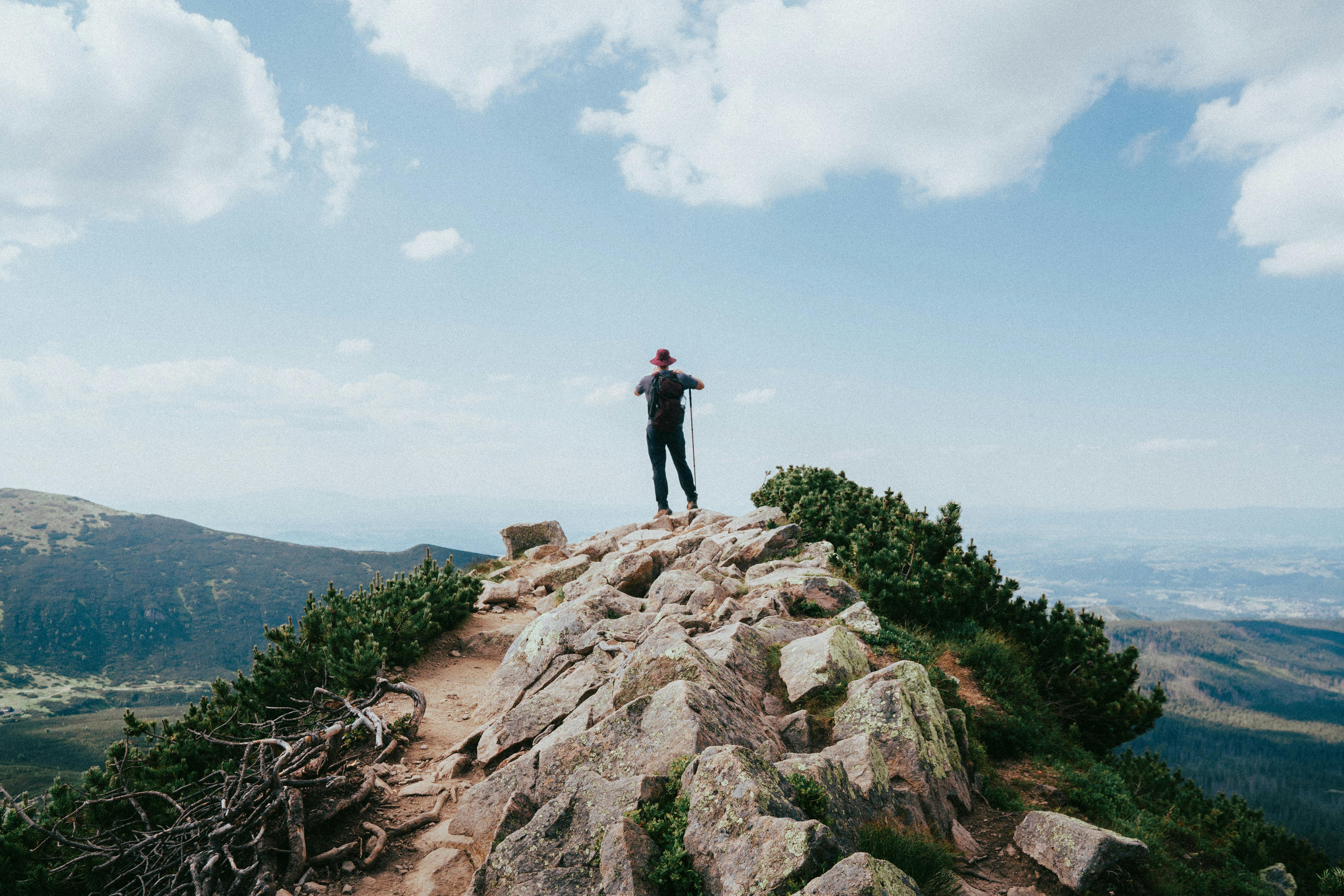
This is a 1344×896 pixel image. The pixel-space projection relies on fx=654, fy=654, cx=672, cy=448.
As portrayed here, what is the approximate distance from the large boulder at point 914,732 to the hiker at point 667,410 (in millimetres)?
12059

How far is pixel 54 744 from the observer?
434ft

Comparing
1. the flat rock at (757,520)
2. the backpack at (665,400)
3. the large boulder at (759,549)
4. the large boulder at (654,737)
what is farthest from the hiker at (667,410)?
the large boulder at (654,737)

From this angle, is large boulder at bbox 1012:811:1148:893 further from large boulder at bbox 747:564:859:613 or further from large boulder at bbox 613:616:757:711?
large boulder at bbox 747:564:859:613

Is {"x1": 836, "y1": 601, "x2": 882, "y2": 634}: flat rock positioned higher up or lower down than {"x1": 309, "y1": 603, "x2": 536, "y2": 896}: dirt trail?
higher up

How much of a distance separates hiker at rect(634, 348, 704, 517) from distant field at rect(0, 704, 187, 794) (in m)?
109

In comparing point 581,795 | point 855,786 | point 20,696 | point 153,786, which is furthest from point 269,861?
point 20,696

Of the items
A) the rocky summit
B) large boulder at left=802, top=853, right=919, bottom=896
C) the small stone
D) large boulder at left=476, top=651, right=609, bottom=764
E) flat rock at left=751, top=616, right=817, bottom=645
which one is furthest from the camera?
flat rock at left=751, top=616, right=817, bottom=645

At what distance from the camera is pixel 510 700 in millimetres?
9750

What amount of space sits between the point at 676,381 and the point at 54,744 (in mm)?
179716

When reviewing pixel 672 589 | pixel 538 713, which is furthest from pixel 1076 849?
pixel 672 589

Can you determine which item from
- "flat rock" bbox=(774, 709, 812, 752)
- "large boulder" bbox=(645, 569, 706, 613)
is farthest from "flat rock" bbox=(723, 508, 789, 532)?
"flat rock" bbox=(774, 709, 812, 752)

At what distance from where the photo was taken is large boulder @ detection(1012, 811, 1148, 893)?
6090 mm

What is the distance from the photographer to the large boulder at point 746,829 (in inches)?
167

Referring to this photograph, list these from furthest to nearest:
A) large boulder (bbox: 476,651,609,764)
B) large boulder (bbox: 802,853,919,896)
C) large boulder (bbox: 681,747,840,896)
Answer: large boulder (bbox: 476,651,609,764), large boulder (bbox: 681,747,840,896), large boulder (bbox: 802,853,919,896)
